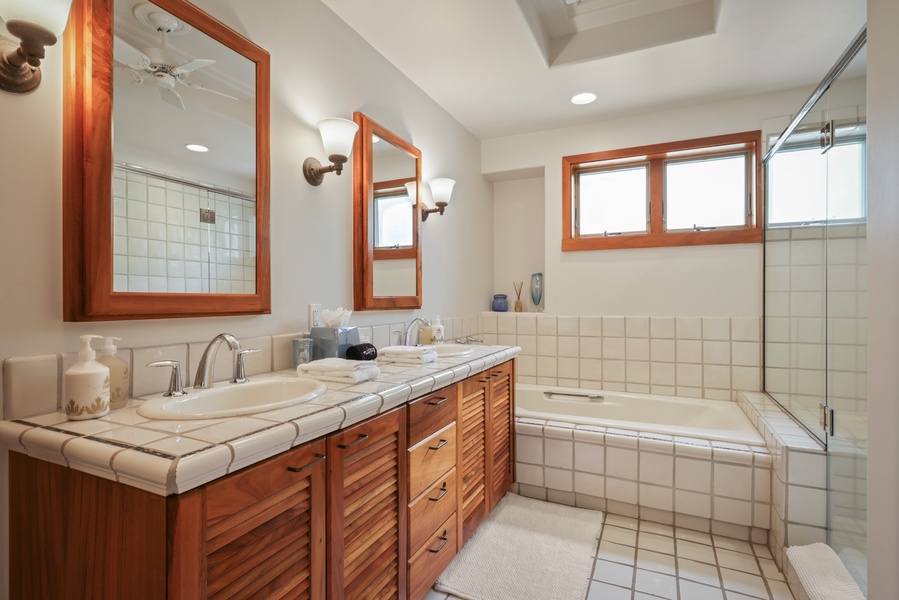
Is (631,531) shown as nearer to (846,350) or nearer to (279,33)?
(846,350)

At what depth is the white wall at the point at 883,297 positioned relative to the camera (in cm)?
83

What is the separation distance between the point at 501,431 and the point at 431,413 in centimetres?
83

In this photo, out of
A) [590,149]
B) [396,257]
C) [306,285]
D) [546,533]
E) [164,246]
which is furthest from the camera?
[590,149]

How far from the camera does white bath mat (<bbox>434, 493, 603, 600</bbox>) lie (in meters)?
1.70

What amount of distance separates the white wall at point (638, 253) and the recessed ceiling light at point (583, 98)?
0.41 m

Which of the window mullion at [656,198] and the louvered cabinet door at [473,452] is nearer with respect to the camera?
the louvered cabinet door at [473,452]

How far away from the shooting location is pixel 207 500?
0.78 metres

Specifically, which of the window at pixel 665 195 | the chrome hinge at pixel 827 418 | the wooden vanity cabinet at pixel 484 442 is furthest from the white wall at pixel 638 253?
the wooden vanity cabinet at pixel 484 442

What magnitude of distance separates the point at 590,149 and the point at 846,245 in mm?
1809

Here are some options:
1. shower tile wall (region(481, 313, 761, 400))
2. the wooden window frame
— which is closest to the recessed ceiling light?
the wooden window frame

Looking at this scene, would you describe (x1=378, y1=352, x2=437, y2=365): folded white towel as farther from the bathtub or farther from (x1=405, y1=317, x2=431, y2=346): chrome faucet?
the bathtub

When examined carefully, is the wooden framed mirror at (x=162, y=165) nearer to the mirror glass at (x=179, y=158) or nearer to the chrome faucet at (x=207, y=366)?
the mirror glass at (x=179, y=158)

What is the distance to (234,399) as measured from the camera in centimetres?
130

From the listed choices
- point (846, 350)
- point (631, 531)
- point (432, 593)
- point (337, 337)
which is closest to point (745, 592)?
point (631, 531)
